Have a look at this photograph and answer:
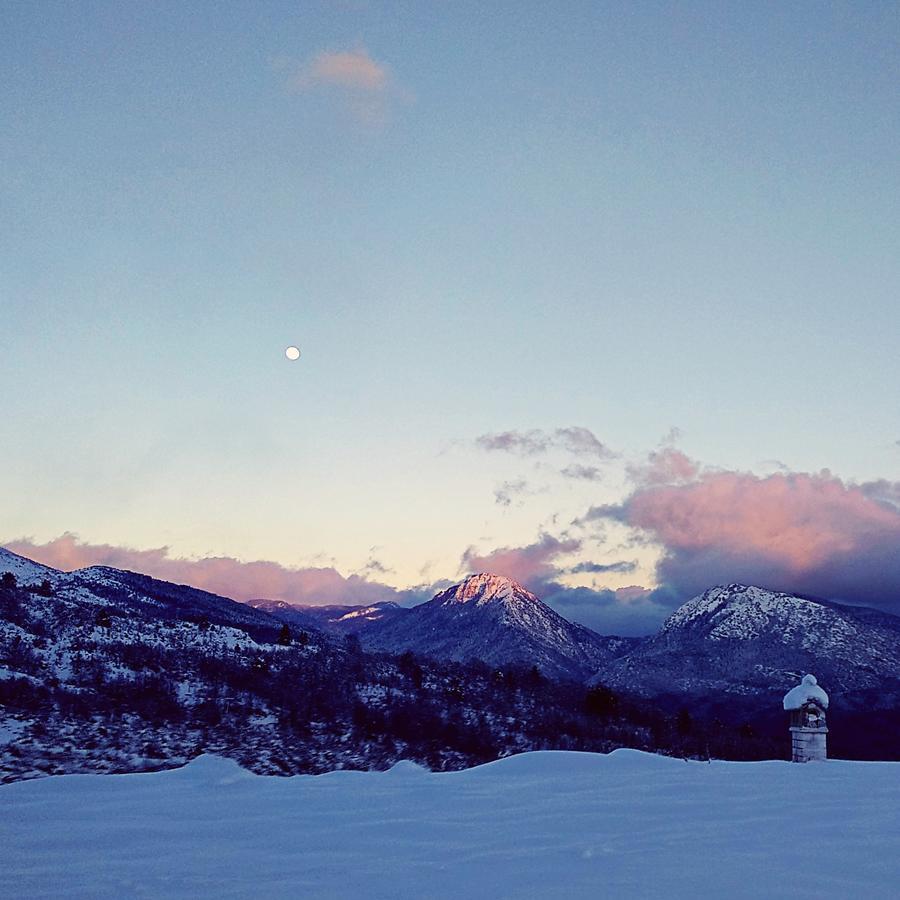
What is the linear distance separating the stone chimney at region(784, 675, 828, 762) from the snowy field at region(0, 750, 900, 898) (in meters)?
3.85

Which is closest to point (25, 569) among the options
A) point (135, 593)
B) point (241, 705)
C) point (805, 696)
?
point (135, 593)

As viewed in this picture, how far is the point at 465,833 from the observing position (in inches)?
300

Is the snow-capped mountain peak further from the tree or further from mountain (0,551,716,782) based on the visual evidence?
the tree

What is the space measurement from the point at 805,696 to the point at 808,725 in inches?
32.8

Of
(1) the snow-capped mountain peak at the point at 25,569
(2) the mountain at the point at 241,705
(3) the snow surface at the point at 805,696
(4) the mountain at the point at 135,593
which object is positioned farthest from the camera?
(1) the snow-capped mountain peak at the point at 25,569

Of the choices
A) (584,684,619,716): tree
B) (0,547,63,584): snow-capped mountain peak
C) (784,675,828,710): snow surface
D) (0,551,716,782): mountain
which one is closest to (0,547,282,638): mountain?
(0,547,63,584): snow-capped mountain peak

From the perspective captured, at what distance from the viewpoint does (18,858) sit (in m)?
7.13

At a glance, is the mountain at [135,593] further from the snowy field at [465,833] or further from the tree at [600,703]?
the snowy field at [465,833]

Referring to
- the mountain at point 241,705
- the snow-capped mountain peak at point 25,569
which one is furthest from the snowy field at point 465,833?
the snow-capped mountain peak at point 25,569

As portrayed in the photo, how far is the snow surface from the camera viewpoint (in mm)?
16047

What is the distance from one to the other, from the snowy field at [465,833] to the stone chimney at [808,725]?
3846 mm

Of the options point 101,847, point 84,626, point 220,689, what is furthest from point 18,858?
point 84,626

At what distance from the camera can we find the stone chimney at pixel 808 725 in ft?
50.9

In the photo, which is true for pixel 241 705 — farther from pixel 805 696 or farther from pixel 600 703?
pixel 600 703
